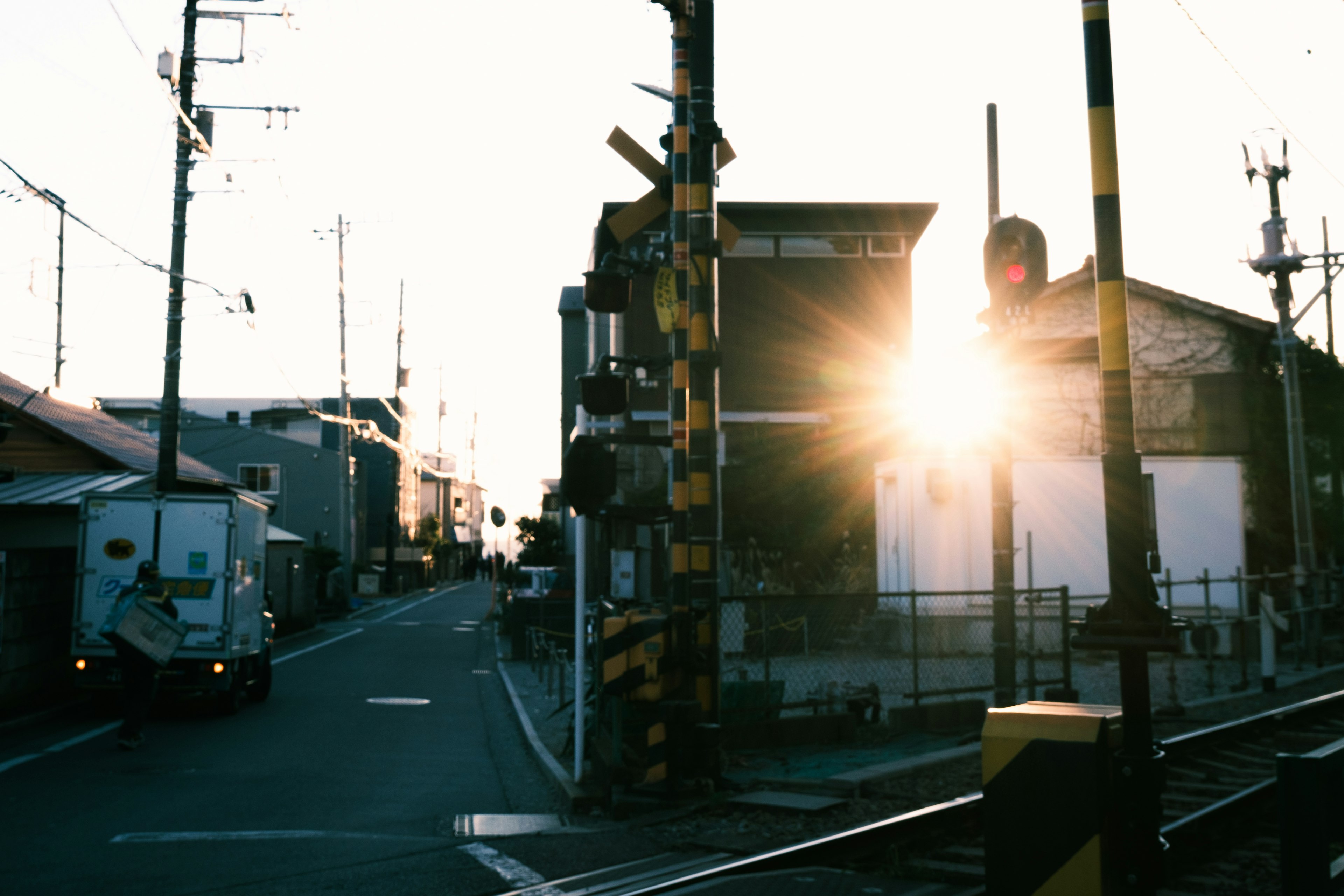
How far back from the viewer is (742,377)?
31.9 m

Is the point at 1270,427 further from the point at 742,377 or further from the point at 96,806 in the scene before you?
the point at 96,806

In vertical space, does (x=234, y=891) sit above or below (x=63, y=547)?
below

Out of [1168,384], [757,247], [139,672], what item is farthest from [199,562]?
[757,247]

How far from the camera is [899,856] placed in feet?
21.4

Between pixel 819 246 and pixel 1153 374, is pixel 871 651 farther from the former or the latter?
pixel 819 246

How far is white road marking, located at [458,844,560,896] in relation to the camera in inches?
241

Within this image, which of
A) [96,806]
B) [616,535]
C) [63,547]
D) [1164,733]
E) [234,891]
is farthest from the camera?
[63,547]

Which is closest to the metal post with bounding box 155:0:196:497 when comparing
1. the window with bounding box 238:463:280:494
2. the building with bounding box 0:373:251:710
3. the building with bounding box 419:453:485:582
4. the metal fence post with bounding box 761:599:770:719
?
the building with bounding box 0:373:251:710

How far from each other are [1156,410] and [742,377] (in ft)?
36.2

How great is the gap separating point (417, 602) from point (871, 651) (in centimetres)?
3524

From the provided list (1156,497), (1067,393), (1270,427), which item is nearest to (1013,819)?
(1156,497)

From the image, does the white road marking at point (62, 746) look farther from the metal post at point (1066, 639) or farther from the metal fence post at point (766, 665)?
the metal post at point (1066, 639)

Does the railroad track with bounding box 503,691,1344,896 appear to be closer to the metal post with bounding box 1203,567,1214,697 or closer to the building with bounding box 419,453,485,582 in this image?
the metal post with bounding box 1203,567,1214,697

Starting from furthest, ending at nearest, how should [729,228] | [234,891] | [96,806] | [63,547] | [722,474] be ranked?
[722,474] < [63,547] < [729,228] < [96,806] < [234,891]
